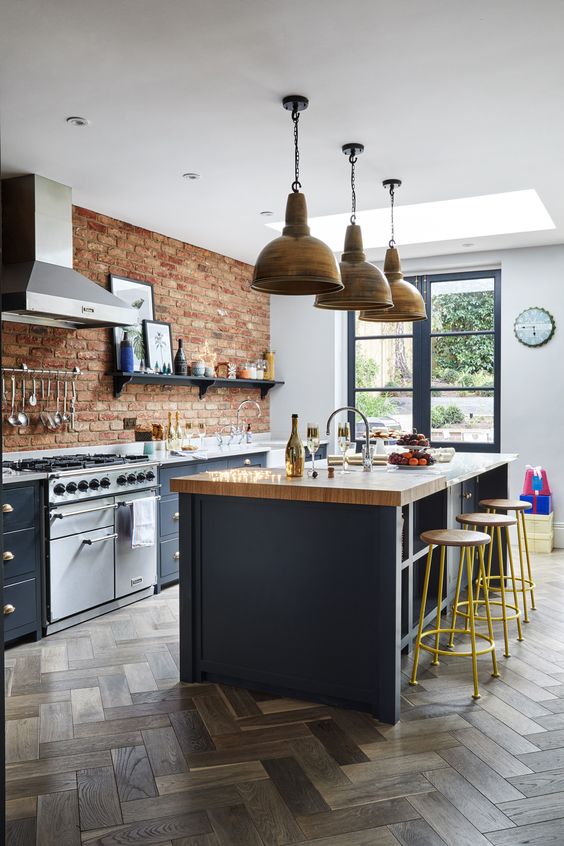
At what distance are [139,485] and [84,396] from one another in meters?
0.85

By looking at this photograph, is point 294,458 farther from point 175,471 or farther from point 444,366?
point 444,366

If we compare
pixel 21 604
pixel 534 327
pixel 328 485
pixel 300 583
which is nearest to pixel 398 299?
pixel 328 485

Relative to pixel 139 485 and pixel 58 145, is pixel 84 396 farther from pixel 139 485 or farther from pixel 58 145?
pixel 58 145

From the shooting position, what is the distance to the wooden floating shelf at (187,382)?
17.8 ft

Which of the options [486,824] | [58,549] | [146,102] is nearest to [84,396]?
[58,549]

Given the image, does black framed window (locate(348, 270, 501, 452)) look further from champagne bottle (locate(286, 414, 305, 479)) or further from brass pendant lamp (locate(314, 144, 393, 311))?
champagne bottle (locate(286, 414, 305, 479))

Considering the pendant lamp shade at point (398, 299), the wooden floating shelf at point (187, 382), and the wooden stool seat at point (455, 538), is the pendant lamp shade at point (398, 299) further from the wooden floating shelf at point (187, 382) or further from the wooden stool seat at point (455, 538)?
the wooden floating shelf at point (187, 382)

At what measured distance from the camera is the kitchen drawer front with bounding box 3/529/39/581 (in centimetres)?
389

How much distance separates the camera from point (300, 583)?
318 cm

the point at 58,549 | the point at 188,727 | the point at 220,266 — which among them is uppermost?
the point at 220,266

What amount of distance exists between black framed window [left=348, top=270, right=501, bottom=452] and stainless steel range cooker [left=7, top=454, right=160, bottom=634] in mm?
3310

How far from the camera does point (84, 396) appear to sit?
5.18 meters

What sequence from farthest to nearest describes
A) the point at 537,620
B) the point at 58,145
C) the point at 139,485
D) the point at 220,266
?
the point at 220,266 → the point at 139,485 → the point at 537,620 → the point at 58,145

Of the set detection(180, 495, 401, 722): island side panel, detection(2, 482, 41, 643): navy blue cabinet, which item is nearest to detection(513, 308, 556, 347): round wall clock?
detection(180, 495, 401, 722): island side panel
